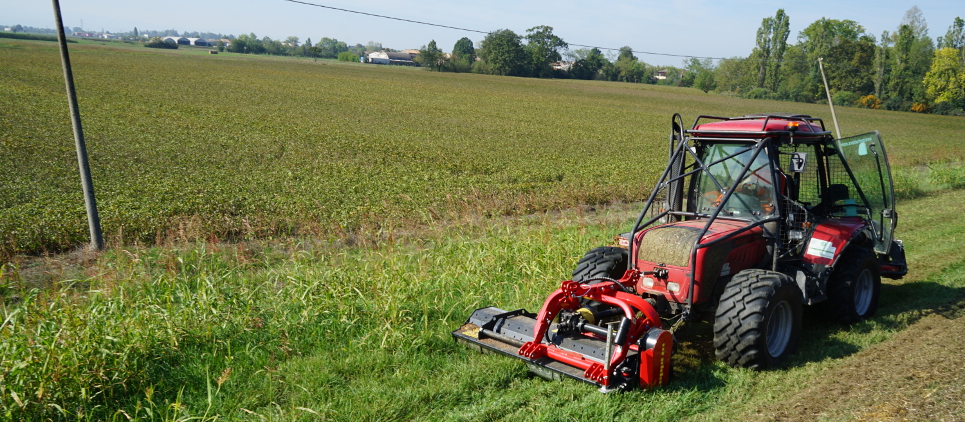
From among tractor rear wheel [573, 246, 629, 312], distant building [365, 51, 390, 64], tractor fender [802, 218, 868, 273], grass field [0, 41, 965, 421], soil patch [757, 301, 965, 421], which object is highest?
tractor fender [802, 218, 868, 273]

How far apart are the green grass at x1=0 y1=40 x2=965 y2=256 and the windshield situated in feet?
16.4

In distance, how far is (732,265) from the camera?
5.57 meters

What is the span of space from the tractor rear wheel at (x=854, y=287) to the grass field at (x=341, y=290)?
0.19 m

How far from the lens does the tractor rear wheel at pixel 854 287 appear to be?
611 centimetres

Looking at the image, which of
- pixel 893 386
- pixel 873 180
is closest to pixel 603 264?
pixel 893 386

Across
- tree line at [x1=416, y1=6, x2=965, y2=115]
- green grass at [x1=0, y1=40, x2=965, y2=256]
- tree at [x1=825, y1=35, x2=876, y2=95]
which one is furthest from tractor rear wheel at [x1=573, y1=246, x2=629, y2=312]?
tree at [x1=825, y1=35, x2=876, y2=95]

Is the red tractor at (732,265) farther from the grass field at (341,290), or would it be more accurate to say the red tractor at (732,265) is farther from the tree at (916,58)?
the tree at (916,58)

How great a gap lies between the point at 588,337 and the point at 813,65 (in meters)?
75.4

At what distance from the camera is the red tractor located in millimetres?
4832

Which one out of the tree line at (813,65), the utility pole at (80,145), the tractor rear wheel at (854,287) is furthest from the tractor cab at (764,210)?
the tree line at (813,65)

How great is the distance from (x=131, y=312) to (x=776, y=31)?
93.1 m

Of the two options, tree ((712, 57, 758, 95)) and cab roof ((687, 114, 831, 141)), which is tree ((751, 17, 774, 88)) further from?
cab roof ((687, 114, 831, 141))

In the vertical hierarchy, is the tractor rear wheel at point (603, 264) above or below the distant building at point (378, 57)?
above

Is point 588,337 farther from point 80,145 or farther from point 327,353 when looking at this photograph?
point 80,145
